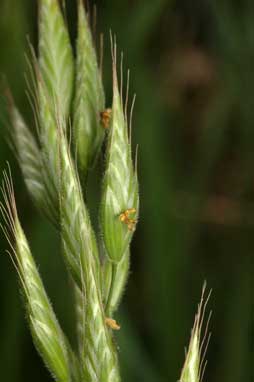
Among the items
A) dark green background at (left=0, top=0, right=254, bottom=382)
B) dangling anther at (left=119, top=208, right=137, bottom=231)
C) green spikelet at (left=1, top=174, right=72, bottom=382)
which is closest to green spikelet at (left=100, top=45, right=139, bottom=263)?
dangling anther at (left=119, top=208, right=137, bottom=231)

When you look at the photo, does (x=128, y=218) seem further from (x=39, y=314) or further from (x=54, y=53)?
(x=54, y=53)

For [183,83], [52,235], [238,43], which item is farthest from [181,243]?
[183,83]

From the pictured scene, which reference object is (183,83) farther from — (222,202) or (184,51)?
(222,202)

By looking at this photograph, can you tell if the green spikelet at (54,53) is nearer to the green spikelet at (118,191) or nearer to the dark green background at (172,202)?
the green spikelet at (118,191)

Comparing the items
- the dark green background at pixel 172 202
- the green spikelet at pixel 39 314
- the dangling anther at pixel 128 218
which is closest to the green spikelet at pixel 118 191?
the dangling anther at pixel 128 218

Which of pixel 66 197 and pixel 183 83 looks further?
pixel 183 83

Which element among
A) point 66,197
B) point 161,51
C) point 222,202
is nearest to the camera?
point 66,197
